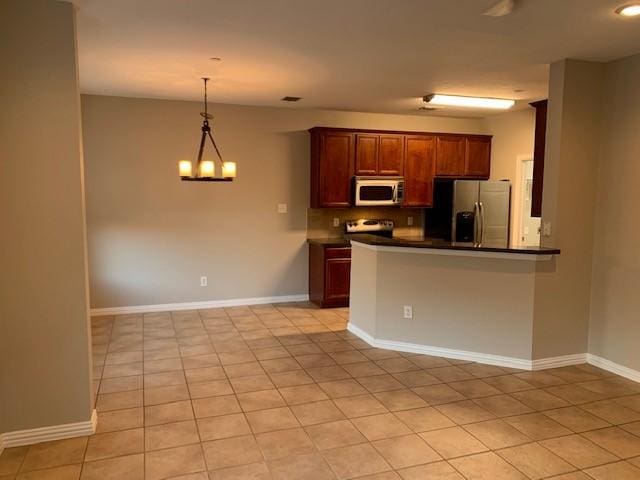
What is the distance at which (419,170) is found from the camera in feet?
20.8

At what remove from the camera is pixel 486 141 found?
21.5 ft

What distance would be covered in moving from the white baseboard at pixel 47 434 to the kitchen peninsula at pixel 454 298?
2503 millimetres

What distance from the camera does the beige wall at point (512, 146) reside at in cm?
607

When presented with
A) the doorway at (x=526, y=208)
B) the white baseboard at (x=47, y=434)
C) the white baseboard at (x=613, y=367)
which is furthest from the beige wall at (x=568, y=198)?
the white baseboard at (x=47, y=434)

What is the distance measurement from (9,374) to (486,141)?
5973mm

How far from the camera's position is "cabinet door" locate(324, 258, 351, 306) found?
228 inches

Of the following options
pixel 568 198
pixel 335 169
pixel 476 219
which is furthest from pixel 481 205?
pixel 568 198

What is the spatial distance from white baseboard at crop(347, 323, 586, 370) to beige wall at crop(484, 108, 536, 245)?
9.02 feet

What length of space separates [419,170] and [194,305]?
337 centimetres

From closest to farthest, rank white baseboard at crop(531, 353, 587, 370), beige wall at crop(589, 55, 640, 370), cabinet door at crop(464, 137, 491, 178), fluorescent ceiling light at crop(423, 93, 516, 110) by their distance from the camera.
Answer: beige wall at crop(589, 55, 640, 370)
white baseboard at crop(531, 353, 587, 370)
fluorescent ceiling light at crop(423, 93, 516, 110)
cabinet door at crop(464, 137, 491, 178)

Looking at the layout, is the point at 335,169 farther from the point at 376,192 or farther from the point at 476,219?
the point at 476,219

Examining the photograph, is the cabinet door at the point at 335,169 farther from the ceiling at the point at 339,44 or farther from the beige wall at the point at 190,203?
the ceiling at the point at 339,44

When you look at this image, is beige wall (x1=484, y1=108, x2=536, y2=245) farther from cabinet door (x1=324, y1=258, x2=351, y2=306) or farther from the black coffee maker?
cabinet door (x1=324, y1=258, x2=351, y2=306)

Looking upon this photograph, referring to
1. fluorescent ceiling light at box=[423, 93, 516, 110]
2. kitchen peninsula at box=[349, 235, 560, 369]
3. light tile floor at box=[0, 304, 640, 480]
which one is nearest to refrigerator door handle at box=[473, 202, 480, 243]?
fluorescent ceiling light at box=[423, 93, 516, 110]
